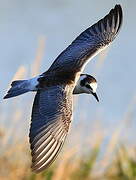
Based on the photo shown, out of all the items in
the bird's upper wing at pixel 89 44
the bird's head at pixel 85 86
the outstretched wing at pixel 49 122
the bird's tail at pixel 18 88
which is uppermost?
the bird's upper wing at pixel 89 44

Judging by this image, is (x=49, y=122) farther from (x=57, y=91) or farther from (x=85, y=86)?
(x=85, y=86)

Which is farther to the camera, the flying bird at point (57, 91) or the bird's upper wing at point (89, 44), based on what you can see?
the bird's upper wing at point (89, 44)

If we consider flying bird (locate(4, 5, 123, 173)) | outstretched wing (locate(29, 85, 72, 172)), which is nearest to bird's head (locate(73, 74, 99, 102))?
flying bird (locate(4, 5, 123, 173))

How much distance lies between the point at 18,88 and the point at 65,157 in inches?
41.8

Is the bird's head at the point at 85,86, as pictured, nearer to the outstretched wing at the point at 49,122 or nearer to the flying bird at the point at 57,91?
the flying bird at the point at 57,91

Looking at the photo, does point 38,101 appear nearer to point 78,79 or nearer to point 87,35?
point 78,79

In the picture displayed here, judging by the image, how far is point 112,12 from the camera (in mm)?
7312

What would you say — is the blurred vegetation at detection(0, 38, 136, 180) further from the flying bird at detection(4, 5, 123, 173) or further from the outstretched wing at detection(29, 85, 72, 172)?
the outstretched wing at detection(29, 85, 72, 172)

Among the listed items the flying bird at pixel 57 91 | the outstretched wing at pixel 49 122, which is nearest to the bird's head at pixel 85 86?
the flying bird at pixel 57 91

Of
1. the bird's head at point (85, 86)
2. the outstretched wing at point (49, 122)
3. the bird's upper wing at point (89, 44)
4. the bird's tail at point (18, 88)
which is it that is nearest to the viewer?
the outstretched wing at point (49, 122)

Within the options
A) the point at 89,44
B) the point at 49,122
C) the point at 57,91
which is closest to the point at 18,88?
the point at 57,91

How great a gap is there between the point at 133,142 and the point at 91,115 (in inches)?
17.5

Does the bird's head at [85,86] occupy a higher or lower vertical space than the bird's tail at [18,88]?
lower

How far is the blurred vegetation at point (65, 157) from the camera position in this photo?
7.41 meters
